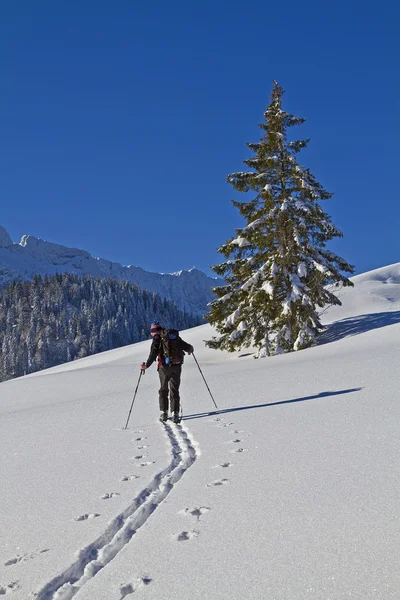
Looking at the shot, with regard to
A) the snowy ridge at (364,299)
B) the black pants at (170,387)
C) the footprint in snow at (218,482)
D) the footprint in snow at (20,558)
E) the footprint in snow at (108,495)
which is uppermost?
the snowy ridge at (364,299)

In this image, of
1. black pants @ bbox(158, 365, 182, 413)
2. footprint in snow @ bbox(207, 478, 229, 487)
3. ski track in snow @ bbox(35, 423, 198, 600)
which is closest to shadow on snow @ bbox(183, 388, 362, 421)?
black pants @ bbox(158, 365, 182, 413)

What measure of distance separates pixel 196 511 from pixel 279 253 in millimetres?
16130

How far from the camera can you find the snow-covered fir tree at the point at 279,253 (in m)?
18.5

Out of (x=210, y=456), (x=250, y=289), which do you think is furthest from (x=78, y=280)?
(x=210, y=456)

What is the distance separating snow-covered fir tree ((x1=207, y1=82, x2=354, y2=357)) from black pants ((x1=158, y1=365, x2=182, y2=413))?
9466 millimetres

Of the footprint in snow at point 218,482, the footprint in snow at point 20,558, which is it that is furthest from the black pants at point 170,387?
the footprint in snow at point 20,558

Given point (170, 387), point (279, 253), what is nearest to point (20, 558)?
point (170, 387)

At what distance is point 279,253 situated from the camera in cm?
1923

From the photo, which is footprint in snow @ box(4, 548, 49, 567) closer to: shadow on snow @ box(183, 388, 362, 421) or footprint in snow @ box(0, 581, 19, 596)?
footprint in snow @ box(0, 581, 19, 596)

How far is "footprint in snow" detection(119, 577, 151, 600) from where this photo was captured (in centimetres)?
283

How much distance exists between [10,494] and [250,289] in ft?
52.3

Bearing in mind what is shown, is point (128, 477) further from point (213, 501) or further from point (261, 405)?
point (261, 405)

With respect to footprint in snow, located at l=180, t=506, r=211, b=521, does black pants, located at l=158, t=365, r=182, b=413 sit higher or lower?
higher

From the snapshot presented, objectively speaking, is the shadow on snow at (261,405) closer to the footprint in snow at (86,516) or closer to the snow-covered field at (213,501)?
the snow-covered field at (213,501)
